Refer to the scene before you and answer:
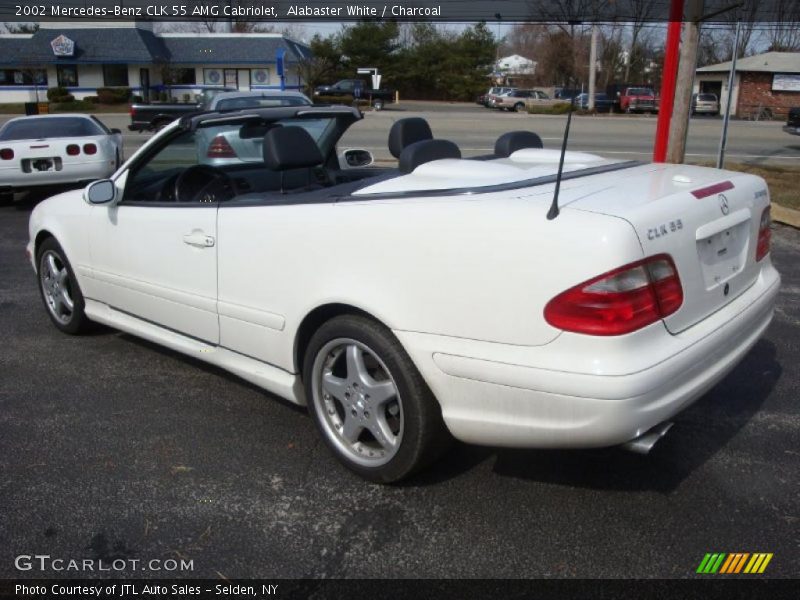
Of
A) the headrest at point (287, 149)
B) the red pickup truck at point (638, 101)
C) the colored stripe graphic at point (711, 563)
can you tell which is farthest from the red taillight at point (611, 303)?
the red pickup truck at point (638, 101)

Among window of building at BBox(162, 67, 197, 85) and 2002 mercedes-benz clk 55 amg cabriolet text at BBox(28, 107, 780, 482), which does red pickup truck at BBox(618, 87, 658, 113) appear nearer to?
window of building at BBox(162, 67, 197, 85)

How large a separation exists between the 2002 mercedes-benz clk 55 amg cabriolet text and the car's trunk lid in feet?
0.04

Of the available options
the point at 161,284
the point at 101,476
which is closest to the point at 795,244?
the point at 161,284

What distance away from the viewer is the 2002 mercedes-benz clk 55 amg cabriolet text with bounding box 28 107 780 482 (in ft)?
8.34

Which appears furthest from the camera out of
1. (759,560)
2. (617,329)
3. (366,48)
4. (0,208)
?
(366,48)

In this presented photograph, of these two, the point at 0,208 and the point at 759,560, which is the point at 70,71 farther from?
the point at 759,560

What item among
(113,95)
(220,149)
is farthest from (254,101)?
(113,95)

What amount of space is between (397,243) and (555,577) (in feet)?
4.34

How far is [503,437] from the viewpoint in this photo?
2.76 m

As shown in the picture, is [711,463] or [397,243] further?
[711,463]

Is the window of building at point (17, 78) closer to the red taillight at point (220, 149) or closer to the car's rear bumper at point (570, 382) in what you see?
the red taillight at point (220, 149)

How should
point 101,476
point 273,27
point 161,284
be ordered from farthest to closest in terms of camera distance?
point 273,27 → point 161,284 → point 101,476

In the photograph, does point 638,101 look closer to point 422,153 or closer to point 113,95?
point 113,95

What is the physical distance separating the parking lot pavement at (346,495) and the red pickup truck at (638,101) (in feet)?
143
